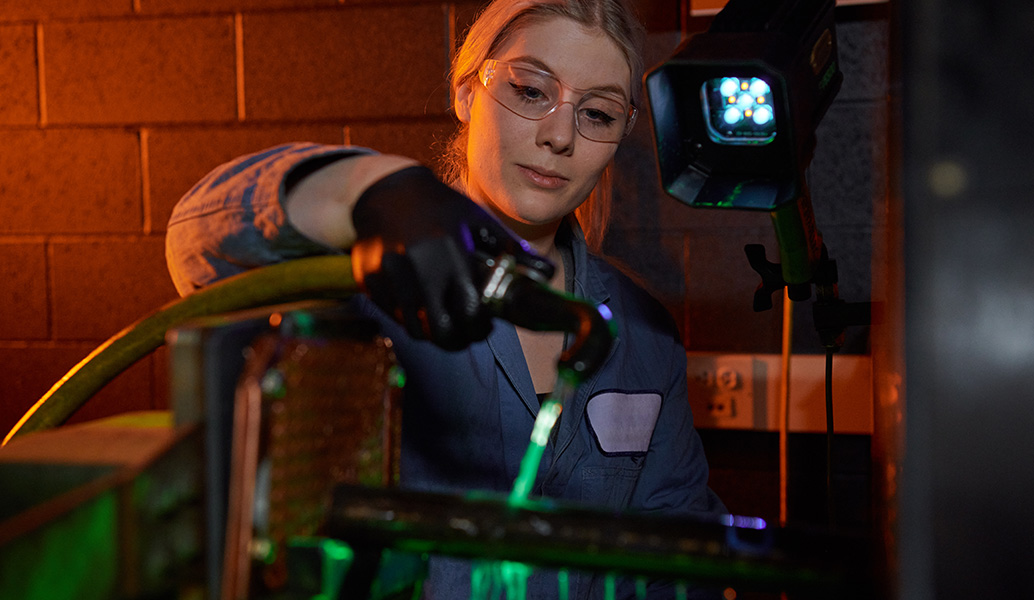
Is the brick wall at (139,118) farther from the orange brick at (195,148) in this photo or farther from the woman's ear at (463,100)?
the woman's ear at (463,100)

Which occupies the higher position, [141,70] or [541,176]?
[141,70]

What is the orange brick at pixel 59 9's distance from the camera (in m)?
1.80

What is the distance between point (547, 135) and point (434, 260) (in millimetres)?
638

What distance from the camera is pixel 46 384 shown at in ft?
6.25

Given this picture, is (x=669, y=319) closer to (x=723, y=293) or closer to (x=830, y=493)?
(x=723, y=293)

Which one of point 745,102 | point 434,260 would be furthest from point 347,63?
point 434,260

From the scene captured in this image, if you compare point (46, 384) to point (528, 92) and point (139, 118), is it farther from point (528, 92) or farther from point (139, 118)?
point (528, 92)

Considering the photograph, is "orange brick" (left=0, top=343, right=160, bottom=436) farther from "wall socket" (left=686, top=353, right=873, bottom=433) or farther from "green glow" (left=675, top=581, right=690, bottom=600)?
"green glow" (left=675, top=581, right=690, bottom=600)

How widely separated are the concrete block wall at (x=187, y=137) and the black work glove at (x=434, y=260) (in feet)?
3.98

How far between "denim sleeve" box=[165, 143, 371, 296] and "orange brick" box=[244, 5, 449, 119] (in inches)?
40.5

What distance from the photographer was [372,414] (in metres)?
0.44

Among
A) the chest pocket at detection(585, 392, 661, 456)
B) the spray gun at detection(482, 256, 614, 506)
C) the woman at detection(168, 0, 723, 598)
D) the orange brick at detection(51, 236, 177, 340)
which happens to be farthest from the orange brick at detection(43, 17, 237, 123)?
the spray gun at detection(482, 256, 614, 506)

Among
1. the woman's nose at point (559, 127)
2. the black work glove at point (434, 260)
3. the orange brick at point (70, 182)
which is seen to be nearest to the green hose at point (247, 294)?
the black work glove at point (434, 260)

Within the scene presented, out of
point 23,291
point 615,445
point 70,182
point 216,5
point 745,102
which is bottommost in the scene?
point 615,445
